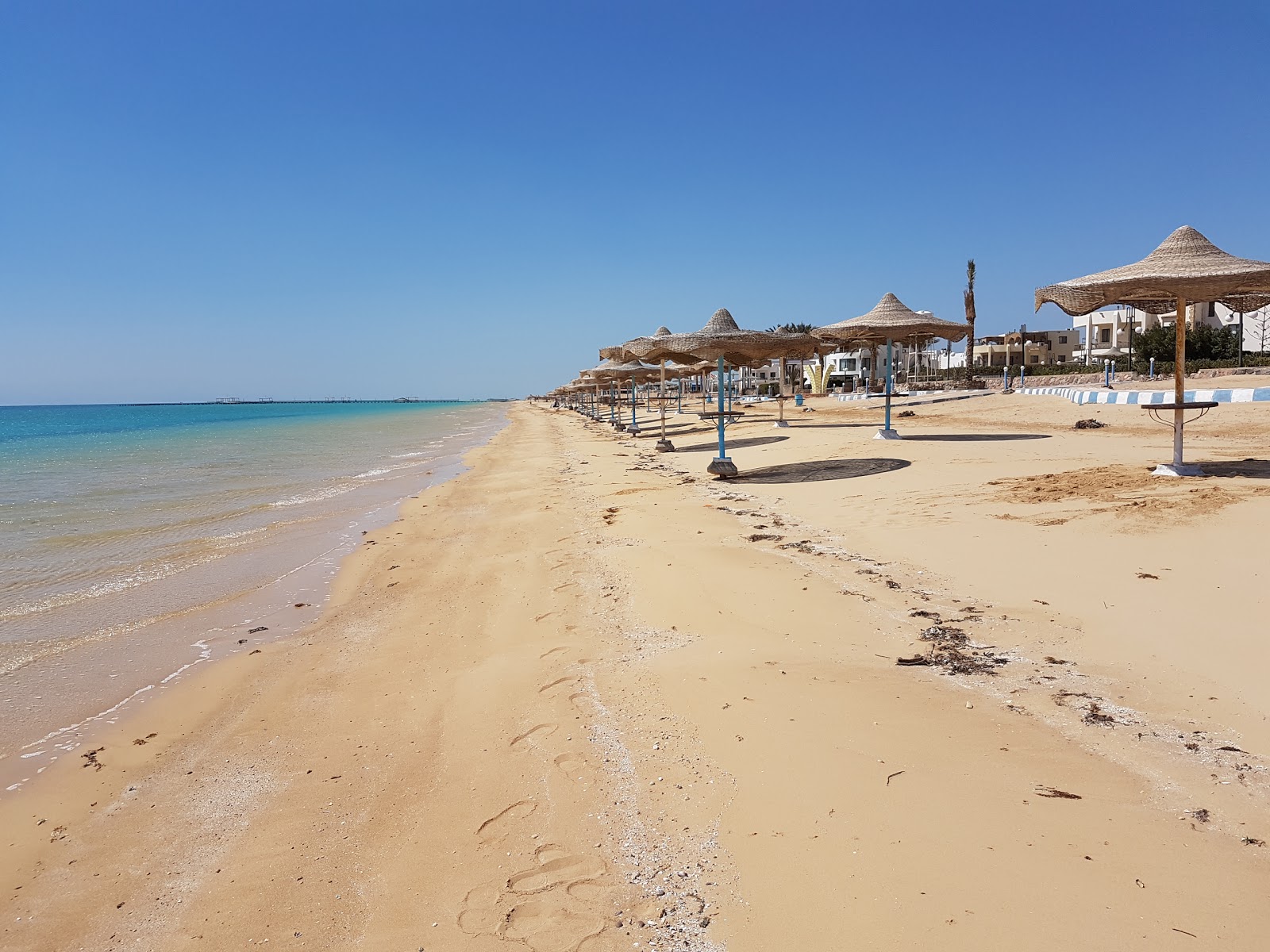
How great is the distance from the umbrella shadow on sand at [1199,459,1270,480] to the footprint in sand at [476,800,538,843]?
295 inches

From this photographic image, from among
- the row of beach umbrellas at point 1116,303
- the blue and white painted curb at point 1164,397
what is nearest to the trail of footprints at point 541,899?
the row of beach umbrellas at point 1116,303

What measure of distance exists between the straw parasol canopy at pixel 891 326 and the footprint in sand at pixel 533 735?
1130 centimetres

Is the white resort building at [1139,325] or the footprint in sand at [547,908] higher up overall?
the white resort building at [1139,325]

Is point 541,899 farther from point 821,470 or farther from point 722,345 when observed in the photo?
point 722,345

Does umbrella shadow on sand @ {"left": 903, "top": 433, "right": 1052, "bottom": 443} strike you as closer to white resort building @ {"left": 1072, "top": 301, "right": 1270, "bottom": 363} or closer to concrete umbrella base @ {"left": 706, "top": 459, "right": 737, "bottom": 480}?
concrete umbrella base @ {"left": 706, "top": 459, "right": 737, "bottom": 480}

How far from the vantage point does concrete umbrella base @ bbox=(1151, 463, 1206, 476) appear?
674 centimetres

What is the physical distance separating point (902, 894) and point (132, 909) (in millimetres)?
2227

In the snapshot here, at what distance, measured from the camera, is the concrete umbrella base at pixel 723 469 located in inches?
382

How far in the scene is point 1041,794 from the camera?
2.05 metres

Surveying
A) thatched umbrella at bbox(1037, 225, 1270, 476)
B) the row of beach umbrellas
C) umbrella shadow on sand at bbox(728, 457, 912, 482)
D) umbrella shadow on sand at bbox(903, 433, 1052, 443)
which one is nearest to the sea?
umbrella shadow on sand at bbox(728, 457, 912, 482)

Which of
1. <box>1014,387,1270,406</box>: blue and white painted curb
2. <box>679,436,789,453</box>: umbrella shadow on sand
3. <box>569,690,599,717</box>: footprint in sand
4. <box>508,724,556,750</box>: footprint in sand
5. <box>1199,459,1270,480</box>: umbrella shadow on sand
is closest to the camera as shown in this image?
<box>508,724,556,750</box>: footprint in sand

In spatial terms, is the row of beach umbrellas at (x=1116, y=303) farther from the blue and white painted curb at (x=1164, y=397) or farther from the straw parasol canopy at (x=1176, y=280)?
the blue and white painted curb at (x=1164, y=397)

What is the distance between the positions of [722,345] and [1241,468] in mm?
6725

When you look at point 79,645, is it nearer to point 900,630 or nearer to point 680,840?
point 680,840
